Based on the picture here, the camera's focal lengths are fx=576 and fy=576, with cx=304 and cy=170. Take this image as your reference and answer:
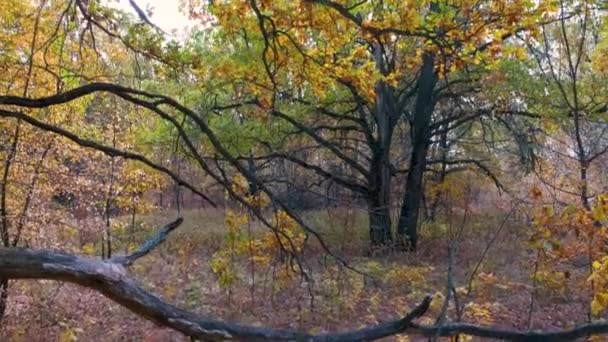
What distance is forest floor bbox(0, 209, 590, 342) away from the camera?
6.98 m

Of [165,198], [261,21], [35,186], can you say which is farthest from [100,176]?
[165,198]

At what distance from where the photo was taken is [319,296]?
349 inches

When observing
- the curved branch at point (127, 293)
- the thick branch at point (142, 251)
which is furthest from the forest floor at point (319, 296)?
the curved branch at point (127, 293)

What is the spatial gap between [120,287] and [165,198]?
22366 millimetres

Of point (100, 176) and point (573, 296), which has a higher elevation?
point (100, 176)

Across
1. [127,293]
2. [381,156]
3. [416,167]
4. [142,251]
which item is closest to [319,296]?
[381,156]

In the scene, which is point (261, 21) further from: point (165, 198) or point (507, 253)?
point (165, 198)

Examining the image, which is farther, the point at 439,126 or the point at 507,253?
the point at 439,126

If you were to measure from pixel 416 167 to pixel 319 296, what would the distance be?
5766 millimetres

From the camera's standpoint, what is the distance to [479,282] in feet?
24.8

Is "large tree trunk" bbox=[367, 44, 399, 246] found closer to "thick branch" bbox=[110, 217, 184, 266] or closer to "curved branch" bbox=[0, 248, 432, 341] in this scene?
"thick branch" bbox=[110, 217, 184, 266]

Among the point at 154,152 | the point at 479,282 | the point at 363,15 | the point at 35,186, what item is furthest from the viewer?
the point at 154,152

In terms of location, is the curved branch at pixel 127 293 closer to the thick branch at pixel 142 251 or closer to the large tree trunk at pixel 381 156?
the thick branch at pixel 142 251

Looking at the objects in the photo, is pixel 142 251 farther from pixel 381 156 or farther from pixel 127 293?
pixel 381 156
